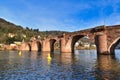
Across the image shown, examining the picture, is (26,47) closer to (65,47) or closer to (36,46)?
(36,46)

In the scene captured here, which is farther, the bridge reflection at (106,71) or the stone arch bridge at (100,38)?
the stone arch bridge at (100,38)

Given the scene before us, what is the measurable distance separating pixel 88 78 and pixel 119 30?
4501 cm

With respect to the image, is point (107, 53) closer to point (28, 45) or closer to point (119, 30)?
point (119, 30)

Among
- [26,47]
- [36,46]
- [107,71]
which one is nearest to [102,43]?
[107,71]

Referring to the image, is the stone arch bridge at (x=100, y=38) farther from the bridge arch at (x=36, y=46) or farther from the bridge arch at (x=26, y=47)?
the bridge arch at (x=26, y=47)

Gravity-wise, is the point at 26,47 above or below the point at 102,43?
above

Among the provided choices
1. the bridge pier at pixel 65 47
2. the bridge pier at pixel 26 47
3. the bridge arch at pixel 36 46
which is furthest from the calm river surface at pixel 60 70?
the bridge pier at pixel 26 47

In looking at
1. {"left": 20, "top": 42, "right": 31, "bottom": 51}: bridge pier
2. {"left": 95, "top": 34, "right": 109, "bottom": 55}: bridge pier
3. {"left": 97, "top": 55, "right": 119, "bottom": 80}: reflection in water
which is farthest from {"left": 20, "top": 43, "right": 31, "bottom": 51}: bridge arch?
{"left": 97, "top": 55, "right": 119, "bottom": 80}: reflection in water

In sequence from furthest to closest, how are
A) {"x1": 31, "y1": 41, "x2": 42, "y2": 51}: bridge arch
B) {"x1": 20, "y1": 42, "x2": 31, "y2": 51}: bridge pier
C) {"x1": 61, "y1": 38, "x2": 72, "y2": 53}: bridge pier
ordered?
{"x1": 20, "y1": 42, "x2": 31, "y2": 51}: bridge pier, {"x1": 31, "y1": 41, "x2": 42, "y2": 51}: bridge arch, {"x1": 61, "y1": 38, "x2": 72, "y2": 53}: bridge pier

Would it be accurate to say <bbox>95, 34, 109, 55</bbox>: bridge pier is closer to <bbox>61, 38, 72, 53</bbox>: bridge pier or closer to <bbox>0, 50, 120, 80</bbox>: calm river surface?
<bbox>0, 50, 120, 80</bbox>: calm river surface

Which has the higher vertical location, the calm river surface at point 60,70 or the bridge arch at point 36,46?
the bridge arch at point 36,46

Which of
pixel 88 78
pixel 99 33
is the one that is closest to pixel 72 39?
pixel 99 33

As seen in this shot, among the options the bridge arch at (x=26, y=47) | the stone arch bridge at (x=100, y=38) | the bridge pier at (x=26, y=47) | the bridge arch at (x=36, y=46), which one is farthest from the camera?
the bridge pier at (x=26, y=47)

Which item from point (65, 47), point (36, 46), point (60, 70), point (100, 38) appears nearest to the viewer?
point (60, 70)
